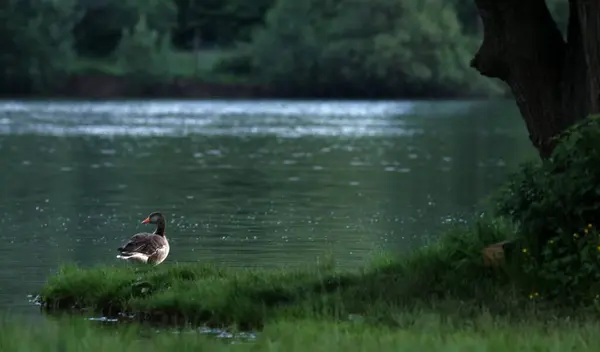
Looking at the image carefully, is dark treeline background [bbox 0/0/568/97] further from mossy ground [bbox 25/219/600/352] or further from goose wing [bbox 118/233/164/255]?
mossy ground [bbox 25/219/600/352]

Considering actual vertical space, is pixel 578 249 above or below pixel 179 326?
above

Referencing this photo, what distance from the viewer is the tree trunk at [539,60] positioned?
1575cm

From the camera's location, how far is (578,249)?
1380 cm

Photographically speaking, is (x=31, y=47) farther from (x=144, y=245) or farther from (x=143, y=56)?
(x=144, y=245)

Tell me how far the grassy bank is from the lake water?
0.82m

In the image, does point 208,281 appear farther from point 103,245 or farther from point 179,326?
point 103,245

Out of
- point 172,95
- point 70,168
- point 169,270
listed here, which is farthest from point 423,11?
point 169,270

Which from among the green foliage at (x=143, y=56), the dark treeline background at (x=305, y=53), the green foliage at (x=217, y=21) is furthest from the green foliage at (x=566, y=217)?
the green foliage at (x=217, y=21)

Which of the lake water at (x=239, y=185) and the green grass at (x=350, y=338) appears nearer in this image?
the green grass at (x=350, y=338)

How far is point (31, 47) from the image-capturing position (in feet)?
364

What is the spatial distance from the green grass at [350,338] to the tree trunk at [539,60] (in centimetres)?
365

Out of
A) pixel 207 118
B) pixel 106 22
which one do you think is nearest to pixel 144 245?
pixel 207 118

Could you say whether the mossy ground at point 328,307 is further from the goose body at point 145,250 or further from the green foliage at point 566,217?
the goose body at point 145,250

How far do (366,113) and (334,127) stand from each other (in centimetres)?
1892
